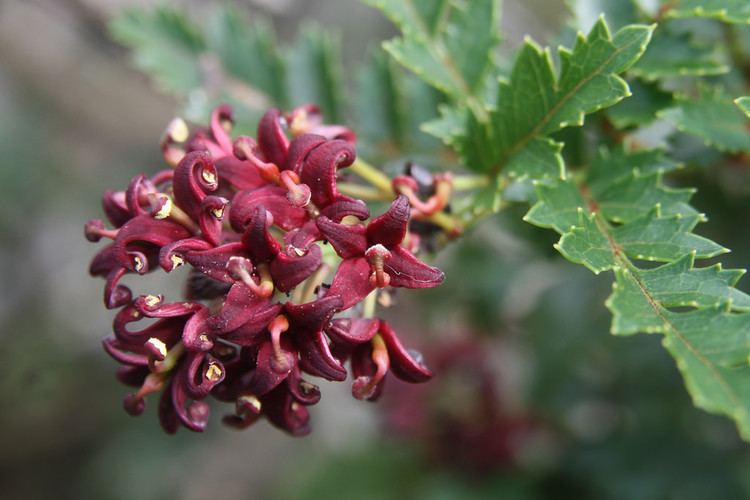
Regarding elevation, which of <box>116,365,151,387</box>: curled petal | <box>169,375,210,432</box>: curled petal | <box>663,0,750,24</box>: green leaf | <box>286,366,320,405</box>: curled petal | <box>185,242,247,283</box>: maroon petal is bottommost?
<box>116,365,151,387</box>: curled petal

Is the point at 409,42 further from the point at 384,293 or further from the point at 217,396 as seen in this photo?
the point at 217,396

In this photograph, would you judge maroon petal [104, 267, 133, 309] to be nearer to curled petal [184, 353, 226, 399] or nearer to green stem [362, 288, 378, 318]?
curled petal [184, 353, 226, 399]

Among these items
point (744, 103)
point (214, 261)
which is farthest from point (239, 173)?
point (744, 103)

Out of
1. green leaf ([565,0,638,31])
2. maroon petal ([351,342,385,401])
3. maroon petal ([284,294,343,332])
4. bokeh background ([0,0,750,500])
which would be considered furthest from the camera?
bokeh background ([0,0,750,500])

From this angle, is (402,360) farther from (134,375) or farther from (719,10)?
(719,10)

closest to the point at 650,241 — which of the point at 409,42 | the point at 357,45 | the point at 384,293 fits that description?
the point at 384,293


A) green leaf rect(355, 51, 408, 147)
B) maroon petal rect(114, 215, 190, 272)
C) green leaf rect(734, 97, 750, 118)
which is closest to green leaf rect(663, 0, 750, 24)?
green leaf rect(734, 97, 750, 118)
